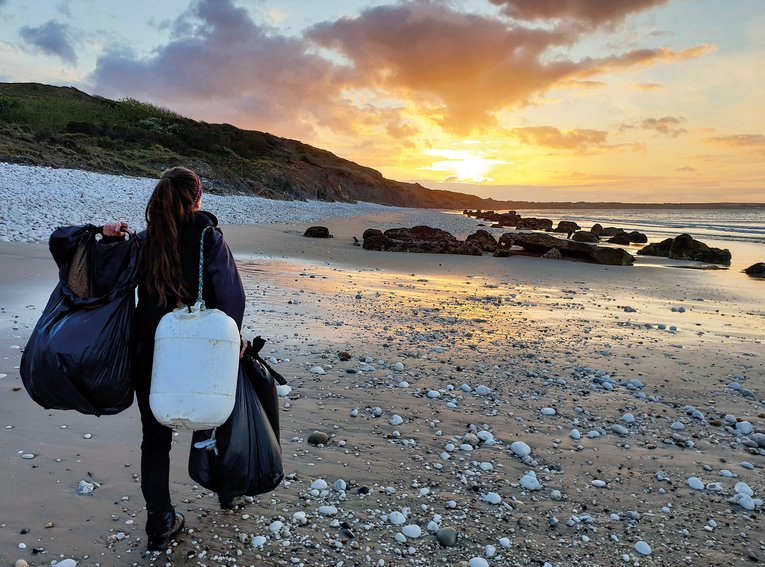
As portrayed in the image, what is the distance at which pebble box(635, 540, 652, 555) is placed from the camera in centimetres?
313

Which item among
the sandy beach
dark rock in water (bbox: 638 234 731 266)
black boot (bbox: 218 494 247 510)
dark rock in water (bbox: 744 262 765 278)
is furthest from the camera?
dark rock in water (bbox: 638 234 731 266)

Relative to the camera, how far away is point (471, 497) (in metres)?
3.65

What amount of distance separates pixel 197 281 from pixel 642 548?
10.4 feet

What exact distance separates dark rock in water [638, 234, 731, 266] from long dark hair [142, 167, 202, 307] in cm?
2248

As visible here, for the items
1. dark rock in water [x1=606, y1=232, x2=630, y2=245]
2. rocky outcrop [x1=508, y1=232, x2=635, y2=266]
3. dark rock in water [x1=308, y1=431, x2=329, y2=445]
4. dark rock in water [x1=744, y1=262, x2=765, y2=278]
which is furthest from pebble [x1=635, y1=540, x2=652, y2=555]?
dark rock in water [x1=606, y1=232, x2=630, y2=245]

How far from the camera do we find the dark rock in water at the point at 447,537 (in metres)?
3.15

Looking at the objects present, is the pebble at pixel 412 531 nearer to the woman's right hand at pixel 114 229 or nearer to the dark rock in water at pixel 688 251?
the woman's right hand at pixel 114 229

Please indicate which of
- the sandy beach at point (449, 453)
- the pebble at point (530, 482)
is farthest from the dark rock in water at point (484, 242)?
the pebble at point (530, 482)

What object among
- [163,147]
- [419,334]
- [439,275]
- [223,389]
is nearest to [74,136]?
[163,147]

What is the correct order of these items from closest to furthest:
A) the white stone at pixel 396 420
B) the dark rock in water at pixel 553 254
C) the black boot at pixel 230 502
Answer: the black boot at pixel 230 502 → the white stone at pixel 396 420 → the dark rock in water at pixel 553 254

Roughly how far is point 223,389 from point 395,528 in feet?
5.06

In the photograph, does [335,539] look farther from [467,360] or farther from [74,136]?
[74,136]

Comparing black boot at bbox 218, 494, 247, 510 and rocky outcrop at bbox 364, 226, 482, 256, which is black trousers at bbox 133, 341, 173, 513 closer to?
black boot at bbox 218, 494, 247, 510

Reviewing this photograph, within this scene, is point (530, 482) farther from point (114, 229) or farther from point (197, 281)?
point (114, 229)
